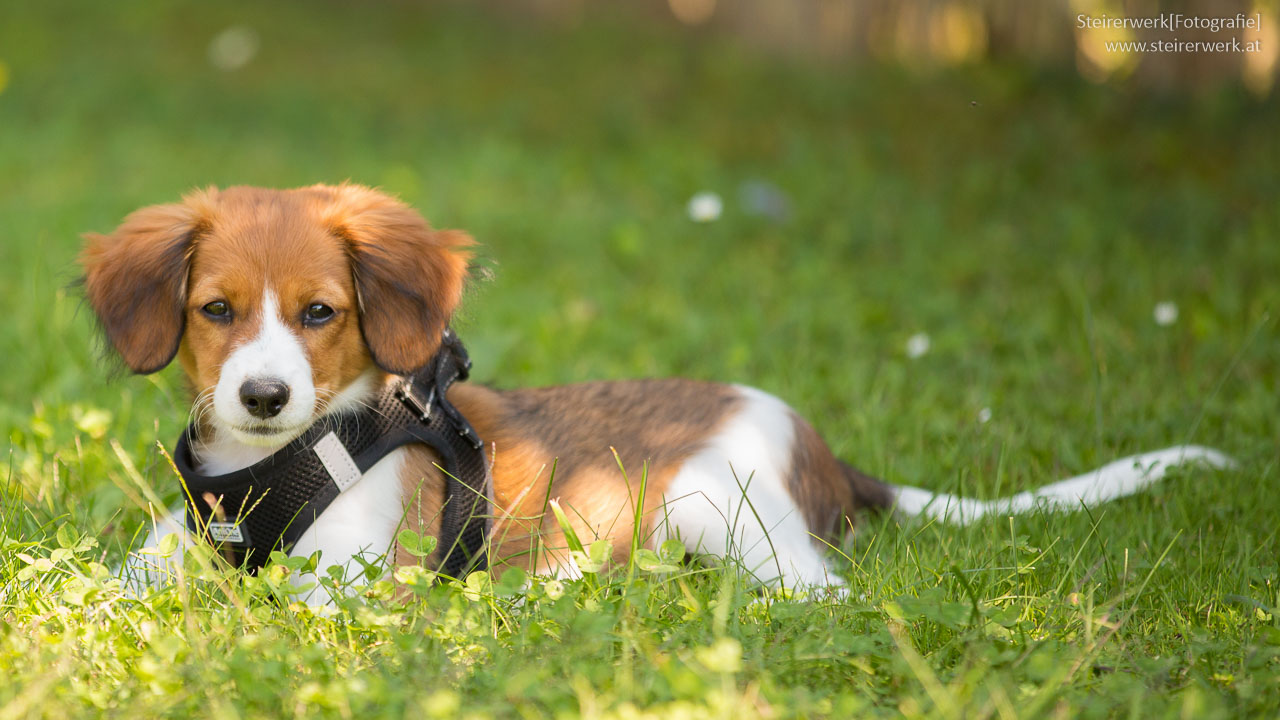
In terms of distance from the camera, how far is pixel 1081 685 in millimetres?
2389

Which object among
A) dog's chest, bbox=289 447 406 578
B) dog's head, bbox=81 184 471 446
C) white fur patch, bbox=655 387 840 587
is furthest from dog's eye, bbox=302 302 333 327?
white fur patch, bbox=655 387 840 587

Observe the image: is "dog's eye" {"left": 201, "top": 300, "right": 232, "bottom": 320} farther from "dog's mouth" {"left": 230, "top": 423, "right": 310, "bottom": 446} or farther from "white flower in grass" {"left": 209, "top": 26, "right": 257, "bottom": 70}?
→ "white flower in grass" {"left": 209, "top": 26, "right": 257, "bottom": 70}

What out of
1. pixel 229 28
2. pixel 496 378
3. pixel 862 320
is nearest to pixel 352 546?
pixel 496 378

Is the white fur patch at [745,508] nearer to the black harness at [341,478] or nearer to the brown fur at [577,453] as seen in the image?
the brown fur at [577,453]

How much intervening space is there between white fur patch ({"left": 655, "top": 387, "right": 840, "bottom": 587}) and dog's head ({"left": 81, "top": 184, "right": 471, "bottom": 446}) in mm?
860

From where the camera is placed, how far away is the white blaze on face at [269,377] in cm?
272

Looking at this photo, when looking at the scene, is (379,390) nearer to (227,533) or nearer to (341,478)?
(341,478)

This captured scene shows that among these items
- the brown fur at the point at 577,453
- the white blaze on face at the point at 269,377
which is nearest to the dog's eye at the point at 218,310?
the white blaze on face at the point at 269,377

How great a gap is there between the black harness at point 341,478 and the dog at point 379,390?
0.05m

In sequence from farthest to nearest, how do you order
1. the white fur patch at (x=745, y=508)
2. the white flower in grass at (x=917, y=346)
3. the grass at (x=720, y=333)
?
the white flower in grass at (x=917, y=346), the white fur patch at (x=745, y=508), the grass at (x=720, y=333)

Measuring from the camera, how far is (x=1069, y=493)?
11.7ft

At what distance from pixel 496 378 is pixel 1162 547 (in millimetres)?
2928

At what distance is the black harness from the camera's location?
9.49ft

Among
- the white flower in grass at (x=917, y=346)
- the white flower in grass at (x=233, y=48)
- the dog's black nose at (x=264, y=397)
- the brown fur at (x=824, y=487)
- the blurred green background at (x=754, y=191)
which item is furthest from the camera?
the white flower in grass at (x=233, y=48)
